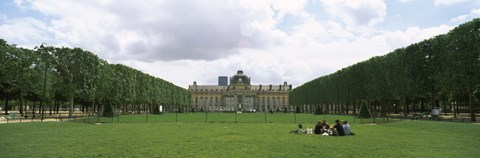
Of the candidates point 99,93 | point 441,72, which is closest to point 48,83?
point 99,93

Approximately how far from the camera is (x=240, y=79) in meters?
193

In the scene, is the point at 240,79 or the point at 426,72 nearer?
the point at 426,72

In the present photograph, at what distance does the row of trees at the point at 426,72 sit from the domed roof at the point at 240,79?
118m

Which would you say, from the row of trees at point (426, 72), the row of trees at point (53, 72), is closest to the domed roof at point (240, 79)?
the row of trees at point (426, 72)

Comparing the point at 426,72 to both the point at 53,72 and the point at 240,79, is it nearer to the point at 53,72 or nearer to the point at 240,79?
the point at 53,72

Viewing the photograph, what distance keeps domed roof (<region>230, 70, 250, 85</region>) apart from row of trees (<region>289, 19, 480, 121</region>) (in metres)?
118

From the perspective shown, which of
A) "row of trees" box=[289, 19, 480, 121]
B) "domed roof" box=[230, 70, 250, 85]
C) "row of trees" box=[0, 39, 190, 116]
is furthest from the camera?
"domed roof" box=[230, 70, 250, 85]

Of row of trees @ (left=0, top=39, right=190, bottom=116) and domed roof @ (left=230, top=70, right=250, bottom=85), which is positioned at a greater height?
domed roof @ (left=230, top=70, right=250, bottom=85)

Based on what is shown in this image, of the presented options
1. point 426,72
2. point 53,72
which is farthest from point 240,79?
point 426,72

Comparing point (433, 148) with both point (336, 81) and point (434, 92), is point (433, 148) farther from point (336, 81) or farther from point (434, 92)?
point (336, 81)

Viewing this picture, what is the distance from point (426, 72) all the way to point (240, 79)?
146 m

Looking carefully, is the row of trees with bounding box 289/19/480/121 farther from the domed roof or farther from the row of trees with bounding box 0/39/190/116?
the domed roof

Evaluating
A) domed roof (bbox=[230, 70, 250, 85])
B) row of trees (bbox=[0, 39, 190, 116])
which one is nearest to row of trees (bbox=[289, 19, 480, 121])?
row of trees (bbox=[0, 39, 190, 116])

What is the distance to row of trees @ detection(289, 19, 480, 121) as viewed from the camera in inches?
1607
